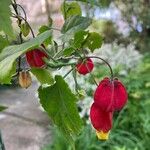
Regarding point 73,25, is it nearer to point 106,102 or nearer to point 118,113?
point 106,102

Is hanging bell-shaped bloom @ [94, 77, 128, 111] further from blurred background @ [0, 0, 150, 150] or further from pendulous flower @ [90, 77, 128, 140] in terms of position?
blurred background @ [0, 0, 150, 150]

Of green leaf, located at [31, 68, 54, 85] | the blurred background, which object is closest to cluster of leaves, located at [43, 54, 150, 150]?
the blurred background

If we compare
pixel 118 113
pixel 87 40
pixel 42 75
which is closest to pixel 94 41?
pixel 87 40

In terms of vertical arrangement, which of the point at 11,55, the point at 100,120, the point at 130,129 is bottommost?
the point at 130,129

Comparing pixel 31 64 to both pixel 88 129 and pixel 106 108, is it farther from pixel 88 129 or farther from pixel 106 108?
pixel 88 129

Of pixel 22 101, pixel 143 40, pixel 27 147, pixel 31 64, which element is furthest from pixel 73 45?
pixel 143 40

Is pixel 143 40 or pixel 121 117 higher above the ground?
pixel 121 117
